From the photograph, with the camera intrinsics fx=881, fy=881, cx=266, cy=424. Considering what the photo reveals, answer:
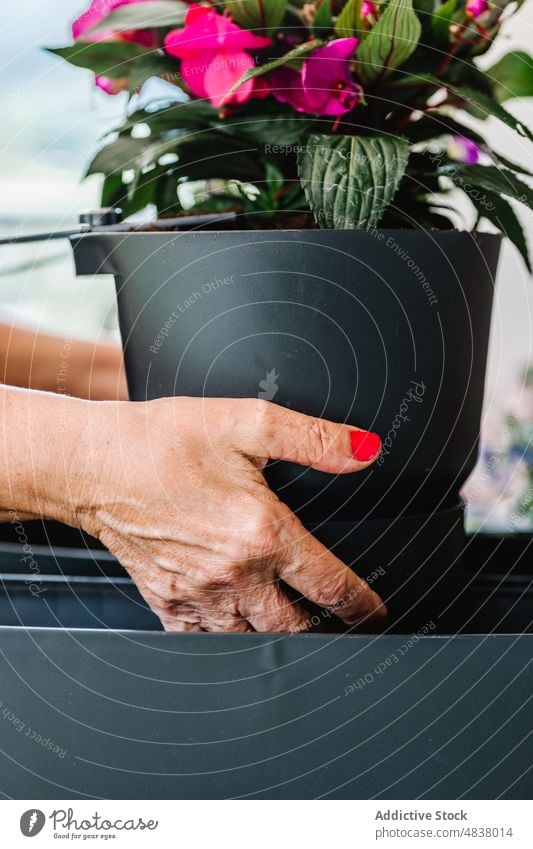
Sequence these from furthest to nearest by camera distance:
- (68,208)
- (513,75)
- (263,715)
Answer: (68,208) < (513,75) < (263,715)

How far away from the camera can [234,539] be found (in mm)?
377

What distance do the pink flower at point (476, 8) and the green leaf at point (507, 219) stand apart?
8cm

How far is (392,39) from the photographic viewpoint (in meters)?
0.38

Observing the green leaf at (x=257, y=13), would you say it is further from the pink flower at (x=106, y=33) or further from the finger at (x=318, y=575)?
the finger at (x=318, y=575)

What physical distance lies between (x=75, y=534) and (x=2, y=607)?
0.06 meters

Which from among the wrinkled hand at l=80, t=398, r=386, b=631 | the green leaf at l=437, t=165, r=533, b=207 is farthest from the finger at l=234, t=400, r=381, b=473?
the green leaf at l=437, t=165, r=533, b=207

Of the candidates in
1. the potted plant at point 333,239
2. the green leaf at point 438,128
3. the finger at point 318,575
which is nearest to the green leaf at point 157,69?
the potted plant at point 333,239

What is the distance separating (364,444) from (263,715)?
12 centimetres

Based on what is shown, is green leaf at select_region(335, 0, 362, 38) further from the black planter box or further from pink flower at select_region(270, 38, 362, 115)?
the black planter box

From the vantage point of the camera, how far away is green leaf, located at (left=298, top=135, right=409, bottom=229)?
1.26 ft

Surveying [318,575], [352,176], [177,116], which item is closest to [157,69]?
[177,116]

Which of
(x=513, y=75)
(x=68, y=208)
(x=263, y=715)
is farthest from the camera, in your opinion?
(x=68, y=208)

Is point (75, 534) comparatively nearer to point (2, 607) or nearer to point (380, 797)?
point (2, 607)

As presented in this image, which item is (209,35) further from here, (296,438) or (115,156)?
(296,438)
